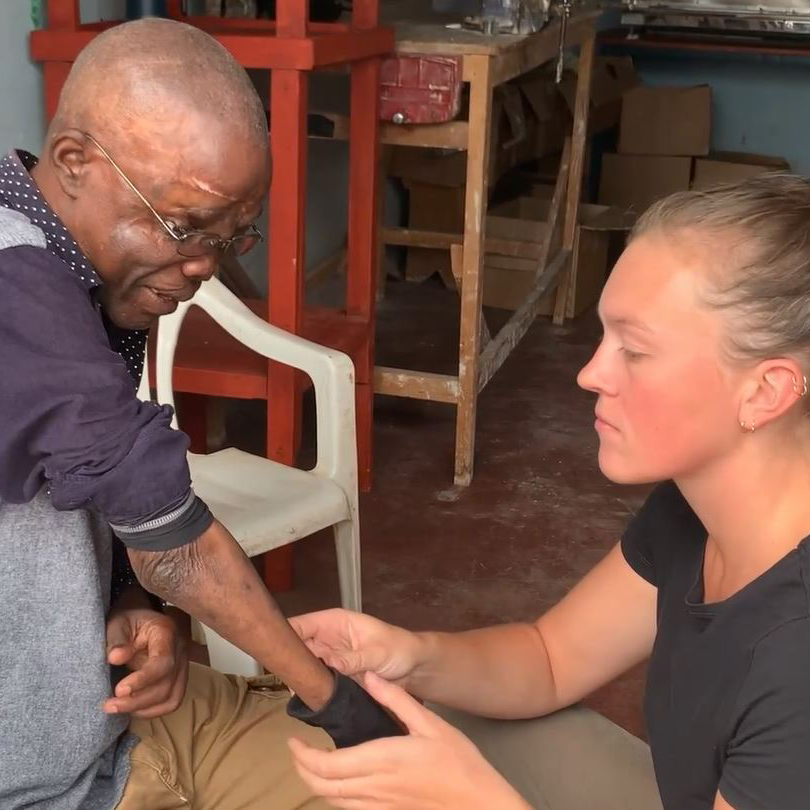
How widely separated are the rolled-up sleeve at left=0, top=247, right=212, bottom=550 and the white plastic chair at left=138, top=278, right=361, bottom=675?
104 cm

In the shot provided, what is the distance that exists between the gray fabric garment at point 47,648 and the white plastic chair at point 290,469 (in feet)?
3.07

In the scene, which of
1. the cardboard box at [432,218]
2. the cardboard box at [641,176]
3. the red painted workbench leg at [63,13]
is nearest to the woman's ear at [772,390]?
the red painted workbench leg at [63,13]

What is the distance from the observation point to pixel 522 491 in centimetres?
309

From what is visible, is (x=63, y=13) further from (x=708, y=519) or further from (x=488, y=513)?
(x=708, y=519)

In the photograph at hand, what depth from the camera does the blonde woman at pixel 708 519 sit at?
960mm

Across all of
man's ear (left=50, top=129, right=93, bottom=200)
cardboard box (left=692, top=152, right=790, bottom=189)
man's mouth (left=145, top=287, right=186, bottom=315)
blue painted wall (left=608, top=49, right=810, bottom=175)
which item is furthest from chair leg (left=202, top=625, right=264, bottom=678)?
blue painted wall (left=608, top=49, right=810, bottom=175)

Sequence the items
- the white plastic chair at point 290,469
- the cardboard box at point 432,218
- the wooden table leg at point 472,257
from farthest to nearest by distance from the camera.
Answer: the cardboard box at point 432,218
the wooden table leg at point 472,257
the white plastic chair at point 290,469

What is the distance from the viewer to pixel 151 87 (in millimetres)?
1005

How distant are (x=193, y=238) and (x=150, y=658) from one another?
17.7 inches

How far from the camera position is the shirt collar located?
1.02 metres

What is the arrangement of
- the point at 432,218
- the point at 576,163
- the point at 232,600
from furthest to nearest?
the point at 432,218, the point at 576,163, the point at 232,600

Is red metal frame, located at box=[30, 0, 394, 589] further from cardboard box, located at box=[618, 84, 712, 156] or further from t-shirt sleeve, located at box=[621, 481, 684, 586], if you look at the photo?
cardboard box, located at box=[618, 84, 712, 156]

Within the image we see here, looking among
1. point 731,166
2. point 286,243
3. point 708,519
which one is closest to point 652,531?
point 708,519

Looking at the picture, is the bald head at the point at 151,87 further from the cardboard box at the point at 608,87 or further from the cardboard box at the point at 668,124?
the cardboard box at the point at 668,124
